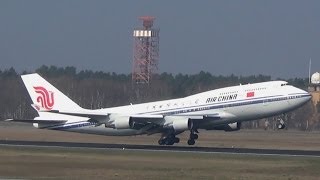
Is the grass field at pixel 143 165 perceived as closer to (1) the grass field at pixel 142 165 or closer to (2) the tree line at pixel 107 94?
(1) the grass field at pixel 142 165

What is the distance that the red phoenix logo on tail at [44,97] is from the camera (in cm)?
8375

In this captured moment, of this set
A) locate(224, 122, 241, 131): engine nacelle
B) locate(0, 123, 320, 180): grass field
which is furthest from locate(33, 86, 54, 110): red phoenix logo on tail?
locate(224, 122, 241, 131): engine nacelle

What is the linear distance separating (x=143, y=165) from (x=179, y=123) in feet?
66.6

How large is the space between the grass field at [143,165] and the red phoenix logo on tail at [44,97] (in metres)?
14.6

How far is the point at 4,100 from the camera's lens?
172875 mm

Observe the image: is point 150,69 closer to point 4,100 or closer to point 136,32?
point 136,32

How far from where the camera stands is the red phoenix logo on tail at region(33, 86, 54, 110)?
83750 mm

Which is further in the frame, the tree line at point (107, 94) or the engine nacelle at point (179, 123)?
the tree line at point (107, 94)

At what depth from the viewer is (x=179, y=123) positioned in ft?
253

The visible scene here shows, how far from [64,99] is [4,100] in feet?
295

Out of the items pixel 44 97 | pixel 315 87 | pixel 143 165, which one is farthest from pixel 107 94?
pixel 143 165

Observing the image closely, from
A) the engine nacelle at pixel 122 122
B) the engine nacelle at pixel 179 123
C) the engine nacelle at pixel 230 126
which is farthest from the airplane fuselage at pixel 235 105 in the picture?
the engine nacelle at pixel 122 122

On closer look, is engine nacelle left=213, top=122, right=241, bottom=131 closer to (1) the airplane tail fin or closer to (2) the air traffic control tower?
(1) the airplane tail fin

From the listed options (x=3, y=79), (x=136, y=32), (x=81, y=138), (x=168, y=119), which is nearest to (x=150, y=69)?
(x=136, y=32)
